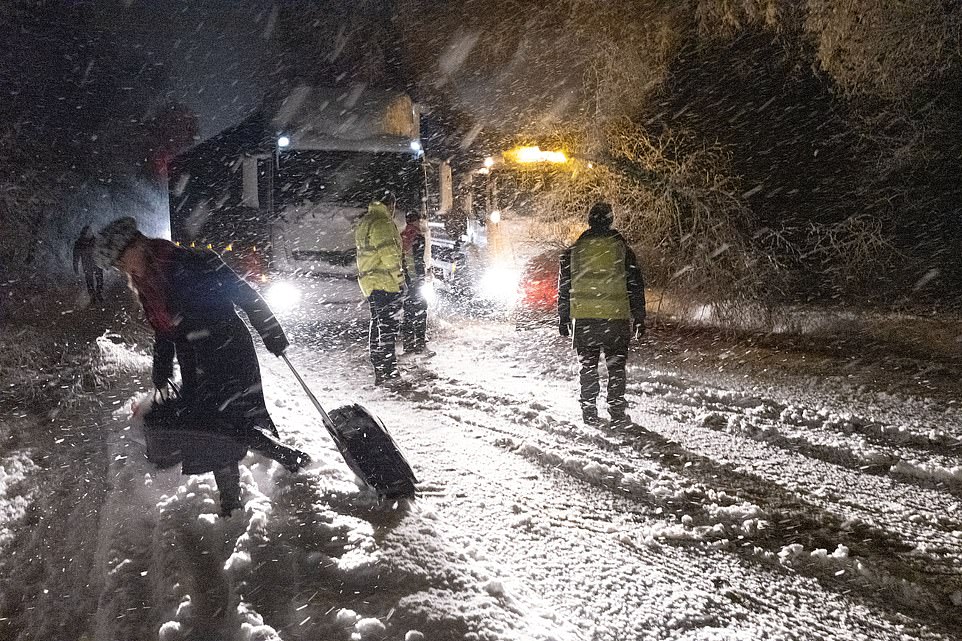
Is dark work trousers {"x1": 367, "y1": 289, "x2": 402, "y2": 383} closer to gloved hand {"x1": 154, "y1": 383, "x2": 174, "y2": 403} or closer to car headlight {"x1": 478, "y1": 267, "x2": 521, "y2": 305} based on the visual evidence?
gloved hand {"x1": 154, "y1": 383, "x2": 174, "y2": 403}

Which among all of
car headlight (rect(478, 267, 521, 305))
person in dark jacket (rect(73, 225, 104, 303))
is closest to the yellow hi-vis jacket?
car headlight (rect(478, 267, 521, 305))

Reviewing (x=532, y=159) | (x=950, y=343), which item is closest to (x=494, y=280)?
(x=532, y=159)

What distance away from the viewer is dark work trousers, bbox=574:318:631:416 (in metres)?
5.36

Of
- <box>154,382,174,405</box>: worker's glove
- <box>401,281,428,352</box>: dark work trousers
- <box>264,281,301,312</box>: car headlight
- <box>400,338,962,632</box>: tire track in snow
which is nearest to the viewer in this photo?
<box>400,338,962,632</box>: tire track in snow

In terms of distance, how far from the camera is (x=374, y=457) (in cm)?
368

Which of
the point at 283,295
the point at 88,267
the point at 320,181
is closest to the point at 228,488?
the point at 283,295

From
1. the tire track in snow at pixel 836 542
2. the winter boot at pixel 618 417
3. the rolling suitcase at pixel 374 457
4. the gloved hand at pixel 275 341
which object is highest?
the gloved hand at pixel 275 341

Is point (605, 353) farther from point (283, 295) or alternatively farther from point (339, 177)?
point (339, 177)

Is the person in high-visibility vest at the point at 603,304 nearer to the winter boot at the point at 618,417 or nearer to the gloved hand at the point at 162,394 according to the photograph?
the winter boot at the point at 618,417

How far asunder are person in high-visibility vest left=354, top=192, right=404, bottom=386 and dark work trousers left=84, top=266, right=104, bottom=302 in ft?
28.4

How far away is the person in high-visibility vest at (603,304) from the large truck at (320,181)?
5.47 meters

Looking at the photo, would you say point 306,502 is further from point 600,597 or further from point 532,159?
point 532,159

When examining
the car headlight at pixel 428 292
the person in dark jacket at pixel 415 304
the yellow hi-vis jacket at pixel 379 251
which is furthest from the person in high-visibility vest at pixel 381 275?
the car headlight at pixel 428 292

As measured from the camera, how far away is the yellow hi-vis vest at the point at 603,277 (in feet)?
17.4
